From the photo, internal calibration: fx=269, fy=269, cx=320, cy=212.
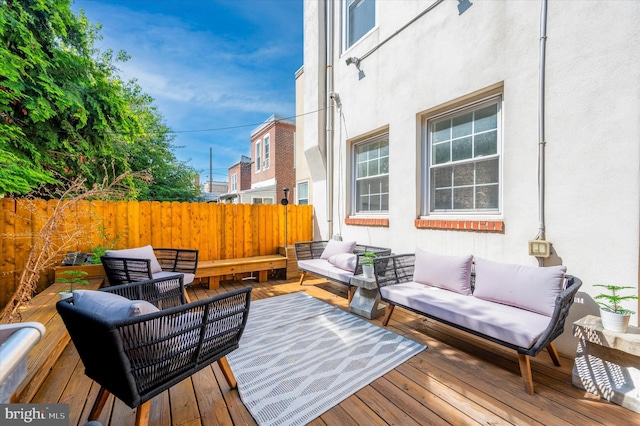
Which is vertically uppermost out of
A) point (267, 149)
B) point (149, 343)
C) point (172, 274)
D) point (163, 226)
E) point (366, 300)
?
point (267, 149)

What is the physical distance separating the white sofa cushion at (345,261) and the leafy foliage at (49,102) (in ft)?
11.4

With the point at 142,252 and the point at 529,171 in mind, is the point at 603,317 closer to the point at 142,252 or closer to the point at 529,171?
the point at 529,171

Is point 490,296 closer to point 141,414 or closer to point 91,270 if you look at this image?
point 141,414

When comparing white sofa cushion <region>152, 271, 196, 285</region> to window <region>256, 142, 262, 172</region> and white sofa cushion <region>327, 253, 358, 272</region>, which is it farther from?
window <region>256, 142, 262, 172</region>

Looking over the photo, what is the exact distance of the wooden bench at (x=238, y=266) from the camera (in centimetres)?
485

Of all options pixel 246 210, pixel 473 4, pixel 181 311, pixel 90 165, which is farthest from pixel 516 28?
pixel 90 165

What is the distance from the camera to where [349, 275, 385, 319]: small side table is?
11.6ft

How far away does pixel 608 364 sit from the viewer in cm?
208

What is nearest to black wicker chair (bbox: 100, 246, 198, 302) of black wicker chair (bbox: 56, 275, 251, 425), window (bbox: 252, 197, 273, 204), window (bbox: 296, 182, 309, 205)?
black wicker chair (bbox: 56, 275, 251, 425)

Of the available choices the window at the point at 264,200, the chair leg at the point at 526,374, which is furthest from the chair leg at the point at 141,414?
the window at the point at 264,200

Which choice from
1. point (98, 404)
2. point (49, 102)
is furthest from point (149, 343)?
point (49, 102)

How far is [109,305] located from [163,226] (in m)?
3.71

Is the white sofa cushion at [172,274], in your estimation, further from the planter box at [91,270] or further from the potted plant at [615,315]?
the potted plant at [615,315]

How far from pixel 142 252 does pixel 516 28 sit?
216 inches
